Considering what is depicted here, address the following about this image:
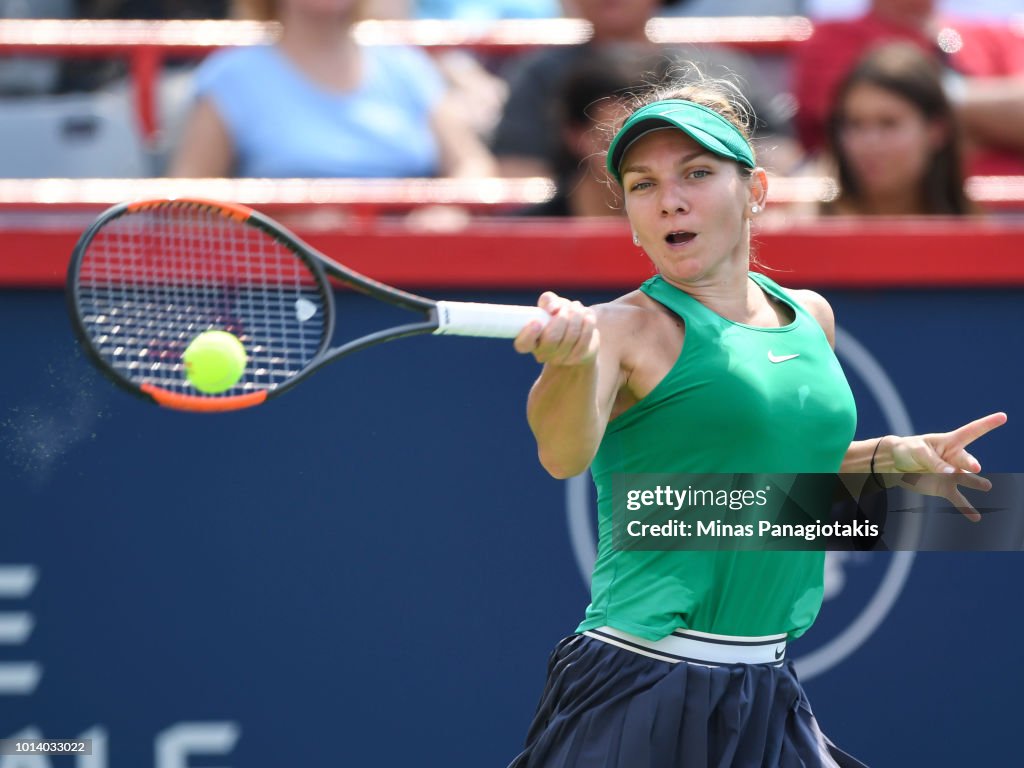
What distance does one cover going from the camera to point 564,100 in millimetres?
4152

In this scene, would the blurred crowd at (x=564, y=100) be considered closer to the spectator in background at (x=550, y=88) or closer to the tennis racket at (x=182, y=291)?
the spectator in background at (x=550, y=88)

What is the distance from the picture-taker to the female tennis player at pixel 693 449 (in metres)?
2.37

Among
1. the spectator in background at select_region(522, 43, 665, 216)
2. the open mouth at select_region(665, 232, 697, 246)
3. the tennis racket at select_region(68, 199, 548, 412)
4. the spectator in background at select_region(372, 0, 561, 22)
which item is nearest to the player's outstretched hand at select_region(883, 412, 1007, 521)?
the open mouth at select_region(665, 232, 697, 246)

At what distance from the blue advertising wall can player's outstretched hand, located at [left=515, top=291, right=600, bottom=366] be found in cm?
130

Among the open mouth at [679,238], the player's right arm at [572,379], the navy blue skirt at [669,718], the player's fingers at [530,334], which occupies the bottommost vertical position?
the navy blue skirt at [669,718]

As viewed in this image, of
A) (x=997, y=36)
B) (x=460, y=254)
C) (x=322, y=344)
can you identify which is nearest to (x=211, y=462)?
(x=460, y=254)

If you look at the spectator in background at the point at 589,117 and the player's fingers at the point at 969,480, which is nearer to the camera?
the player's fingers at the point at 969,480

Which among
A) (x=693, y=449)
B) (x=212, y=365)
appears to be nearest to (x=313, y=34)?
(x=212, y=365)

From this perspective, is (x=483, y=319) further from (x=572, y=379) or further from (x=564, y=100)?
(x=564, y=100)

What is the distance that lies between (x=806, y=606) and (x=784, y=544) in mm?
133

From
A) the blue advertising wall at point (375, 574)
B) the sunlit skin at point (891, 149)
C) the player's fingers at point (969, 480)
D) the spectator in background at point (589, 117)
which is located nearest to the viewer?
the player's fingers at point (969, 480)

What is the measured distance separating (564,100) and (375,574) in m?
1.45

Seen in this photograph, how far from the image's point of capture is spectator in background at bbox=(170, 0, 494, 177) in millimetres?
4215

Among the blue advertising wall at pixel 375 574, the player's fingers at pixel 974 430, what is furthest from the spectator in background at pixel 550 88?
the player's fingers at pixel 974 430
